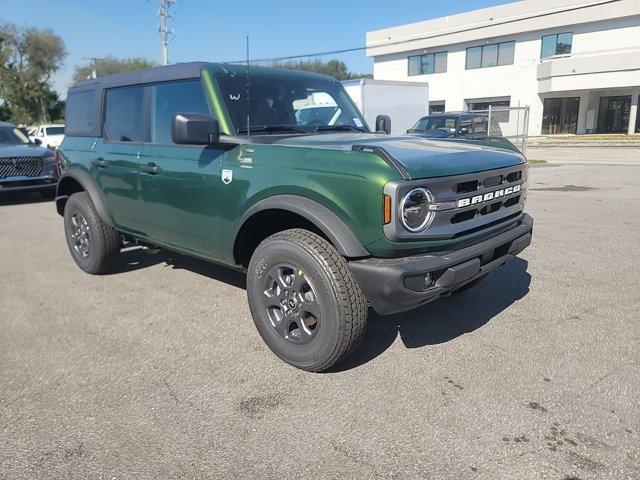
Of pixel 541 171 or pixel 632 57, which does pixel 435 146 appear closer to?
pixel 541 171

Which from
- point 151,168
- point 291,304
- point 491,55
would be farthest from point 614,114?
point 291,304

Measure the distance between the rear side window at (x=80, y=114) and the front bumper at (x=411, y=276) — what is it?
368 cm

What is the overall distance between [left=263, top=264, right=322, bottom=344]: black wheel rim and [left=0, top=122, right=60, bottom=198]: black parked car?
8.84 m

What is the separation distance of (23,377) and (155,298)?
5.00 ft

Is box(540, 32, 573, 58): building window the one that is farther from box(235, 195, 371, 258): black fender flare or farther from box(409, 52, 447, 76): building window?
box(235, 195, 371, 258): black fender flare

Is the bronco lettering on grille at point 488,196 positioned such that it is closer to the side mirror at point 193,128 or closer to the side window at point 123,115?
the side mirror at point 193,128

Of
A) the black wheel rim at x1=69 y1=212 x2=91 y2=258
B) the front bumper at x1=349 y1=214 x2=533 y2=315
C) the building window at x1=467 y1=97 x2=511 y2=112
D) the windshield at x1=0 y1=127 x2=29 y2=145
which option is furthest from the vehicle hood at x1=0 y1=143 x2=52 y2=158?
the building window at x1=467 y1=97 x2=511 y2=112

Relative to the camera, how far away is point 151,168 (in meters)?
4.30


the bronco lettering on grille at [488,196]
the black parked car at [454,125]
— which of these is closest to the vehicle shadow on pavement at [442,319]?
the bronco lettering on grille at [488,196]

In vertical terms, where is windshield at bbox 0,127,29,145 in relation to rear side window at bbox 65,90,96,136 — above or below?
below

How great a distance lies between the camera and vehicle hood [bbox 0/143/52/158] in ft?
35.3

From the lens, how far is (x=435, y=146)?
360cm

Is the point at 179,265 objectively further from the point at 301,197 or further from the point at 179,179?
the point at 301,197

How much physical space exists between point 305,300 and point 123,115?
2795mm
